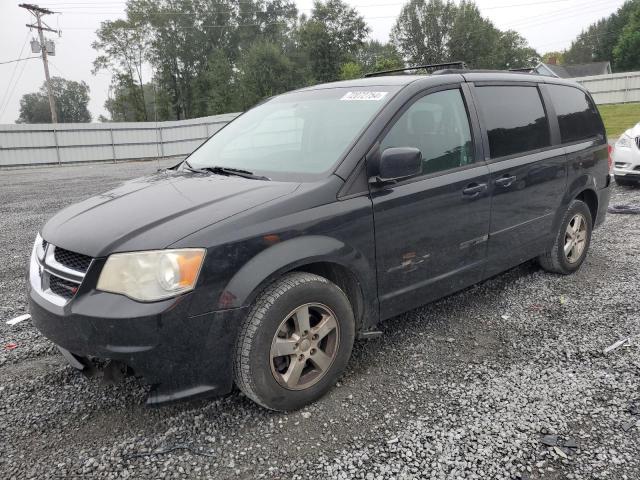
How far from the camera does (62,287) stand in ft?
8.02

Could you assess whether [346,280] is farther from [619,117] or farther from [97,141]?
[619,117]

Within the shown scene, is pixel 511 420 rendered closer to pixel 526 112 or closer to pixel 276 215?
pixel 276 215

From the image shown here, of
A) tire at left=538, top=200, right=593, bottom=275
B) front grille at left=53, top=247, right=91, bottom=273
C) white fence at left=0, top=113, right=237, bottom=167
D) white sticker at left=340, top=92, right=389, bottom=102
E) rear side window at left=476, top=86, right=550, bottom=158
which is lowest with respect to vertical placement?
tire at left=538, top=200, right=593, bottom=275

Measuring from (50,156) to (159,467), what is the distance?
24.6m

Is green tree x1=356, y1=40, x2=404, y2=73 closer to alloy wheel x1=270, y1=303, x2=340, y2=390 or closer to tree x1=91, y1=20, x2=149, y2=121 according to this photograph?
tree x1=91, y1=20, x2=149, y2=121

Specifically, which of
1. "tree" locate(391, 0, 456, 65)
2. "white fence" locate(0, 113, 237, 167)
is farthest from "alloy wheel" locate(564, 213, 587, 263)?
"tree" locate(391, 0, 456, 65)

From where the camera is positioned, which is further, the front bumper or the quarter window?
the front bumper

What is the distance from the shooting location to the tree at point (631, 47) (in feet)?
209

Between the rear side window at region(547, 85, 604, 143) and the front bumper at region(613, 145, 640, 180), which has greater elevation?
the rear side window at region(547, 85, 604, 143)

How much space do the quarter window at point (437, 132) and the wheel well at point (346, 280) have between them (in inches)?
30.9

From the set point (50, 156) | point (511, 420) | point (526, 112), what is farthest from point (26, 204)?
point (50, 156)

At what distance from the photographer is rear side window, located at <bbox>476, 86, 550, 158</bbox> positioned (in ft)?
11.9

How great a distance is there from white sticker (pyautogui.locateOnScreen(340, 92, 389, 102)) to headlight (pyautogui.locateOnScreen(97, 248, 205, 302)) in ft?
5.22

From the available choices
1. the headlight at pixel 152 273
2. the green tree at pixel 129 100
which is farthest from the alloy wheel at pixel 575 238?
the green tree at pixel 129 100
